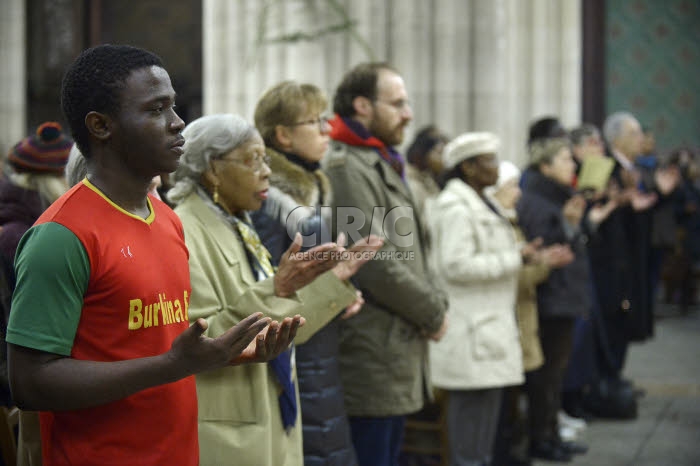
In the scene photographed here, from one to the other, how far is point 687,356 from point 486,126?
9.87 ft

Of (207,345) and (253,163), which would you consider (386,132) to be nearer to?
(253,163)

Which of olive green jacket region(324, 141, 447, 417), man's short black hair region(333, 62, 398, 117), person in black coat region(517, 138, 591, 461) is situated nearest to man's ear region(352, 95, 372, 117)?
man's short black hair region(333, 62, 398, 117)

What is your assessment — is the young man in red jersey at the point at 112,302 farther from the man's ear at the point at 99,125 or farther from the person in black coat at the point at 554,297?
the person in black coat at the point at 554,297

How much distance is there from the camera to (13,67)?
949cm

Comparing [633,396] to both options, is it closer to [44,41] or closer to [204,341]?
[204,341]

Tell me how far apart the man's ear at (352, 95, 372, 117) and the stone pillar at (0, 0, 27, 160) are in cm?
644

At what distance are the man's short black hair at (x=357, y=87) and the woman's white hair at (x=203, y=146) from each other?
1215 millimetres

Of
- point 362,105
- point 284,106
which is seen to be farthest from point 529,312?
point 284,106

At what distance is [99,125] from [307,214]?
49.9 inches

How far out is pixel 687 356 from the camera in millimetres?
8250

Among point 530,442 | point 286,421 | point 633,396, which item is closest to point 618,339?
point 633,396

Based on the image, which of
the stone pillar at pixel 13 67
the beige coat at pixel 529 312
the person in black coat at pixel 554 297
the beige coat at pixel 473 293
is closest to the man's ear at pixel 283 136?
the beige coat at pixel 473 293

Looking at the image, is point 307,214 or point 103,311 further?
point 307,214

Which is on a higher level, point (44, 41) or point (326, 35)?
point (44, 41)
